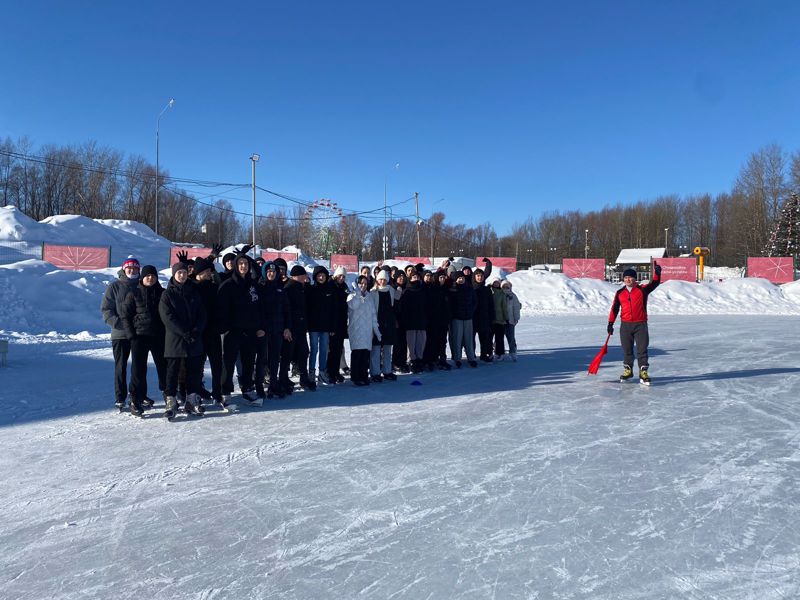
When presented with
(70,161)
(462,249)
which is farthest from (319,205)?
(462,249)

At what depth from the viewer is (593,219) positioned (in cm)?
9138

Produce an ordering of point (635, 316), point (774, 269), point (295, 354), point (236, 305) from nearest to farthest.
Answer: point (236, 305) → point (295, 354) → point (635, 316) → point (774, 269)

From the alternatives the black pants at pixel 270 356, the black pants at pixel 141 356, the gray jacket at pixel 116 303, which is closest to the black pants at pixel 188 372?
the black pants at pixel 141 356

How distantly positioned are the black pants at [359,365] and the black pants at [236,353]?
5.67 ft

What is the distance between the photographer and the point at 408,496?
3.96 meters

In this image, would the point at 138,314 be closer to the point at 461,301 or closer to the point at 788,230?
the point at 461,301

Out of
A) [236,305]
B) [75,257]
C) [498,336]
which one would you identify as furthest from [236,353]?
[75,257]

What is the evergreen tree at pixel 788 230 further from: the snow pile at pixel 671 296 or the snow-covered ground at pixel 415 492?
the snow-covered ground at pixel 415 492

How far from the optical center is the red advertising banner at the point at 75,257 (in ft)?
67.4

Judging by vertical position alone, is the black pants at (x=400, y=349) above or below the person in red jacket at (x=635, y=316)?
below

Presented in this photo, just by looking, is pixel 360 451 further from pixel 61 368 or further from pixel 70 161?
pixel 70 161

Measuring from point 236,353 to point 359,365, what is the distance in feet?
6.73

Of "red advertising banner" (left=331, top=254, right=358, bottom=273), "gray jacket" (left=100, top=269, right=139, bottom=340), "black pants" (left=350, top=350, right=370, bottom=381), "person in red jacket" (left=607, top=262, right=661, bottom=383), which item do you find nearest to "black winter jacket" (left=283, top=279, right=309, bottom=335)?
"black pants" (left=350, top=350, right=370, bottom=381)

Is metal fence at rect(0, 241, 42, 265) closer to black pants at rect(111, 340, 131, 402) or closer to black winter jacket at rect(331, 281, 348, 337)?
black pants at rect(111, 340, 131, 402)
